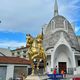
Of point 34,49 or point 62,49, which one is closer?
point 34,49

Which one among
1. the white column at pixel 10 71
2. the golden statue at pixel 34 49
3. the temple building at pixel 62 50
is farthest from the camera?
the temple building at pixel 62 50

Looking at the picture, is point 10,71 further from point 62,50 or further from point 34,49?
point 34,49

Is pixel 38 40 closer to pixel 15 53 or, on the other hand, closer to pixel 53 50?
pixel 53 50

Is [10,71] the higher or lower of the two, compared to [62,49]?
lower

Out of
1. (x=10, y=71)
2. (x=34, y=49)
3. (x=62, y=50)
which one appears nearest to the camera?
(x=34, y=49)

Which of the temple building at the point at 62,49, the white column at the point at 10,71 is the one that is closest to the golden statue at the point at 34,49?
the white column at the point at 10,71

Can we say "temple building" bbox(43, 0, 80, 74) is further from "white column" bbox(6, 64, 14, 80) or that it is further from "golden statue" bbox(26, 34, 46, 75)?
"golden statue" bbox(26, 34, 46, 75)

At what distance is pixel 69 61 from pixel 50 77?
2234 centimetres

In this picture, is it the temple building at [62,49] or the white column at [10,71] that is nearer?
the white column at [10,71]

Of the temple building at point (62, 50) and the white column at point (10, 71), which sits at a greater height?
the temple building at point (62, 50)

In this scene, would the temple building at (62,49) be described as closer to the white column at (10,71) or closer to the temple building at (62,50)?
the temple building at (62,50)

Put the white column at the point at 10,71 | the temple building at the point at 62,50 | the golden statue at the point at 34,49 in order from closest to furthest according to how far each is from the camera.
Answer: the golden statue at the point at 34,49, the white column at the point at 10,71, the temple building at the point at 62,50

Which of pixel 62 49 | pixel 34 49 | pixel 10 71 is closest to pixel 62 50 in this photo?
pixel 62 49

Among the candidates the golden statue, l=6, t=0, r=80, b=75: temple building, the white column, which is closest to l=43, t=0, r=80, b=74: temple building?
l=6, t=0, r=80, b=75: temple building
